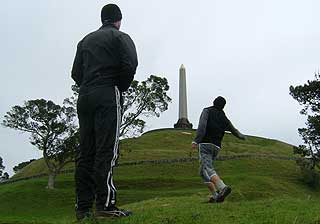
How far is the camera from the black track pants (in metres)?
6.52

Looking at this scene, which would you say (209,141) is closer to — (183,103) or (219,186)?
(219,186)

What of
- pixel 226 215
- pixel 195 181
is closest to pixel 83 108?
pixel 226 215

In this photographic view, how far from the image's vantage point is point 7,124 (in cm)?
5494

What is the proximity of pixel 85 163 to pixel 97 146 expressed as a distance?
34 centimetres

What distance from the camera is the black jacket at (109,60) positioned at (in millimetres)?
6738

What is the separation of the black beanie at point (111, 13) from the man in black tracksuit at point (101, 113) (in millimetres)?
156

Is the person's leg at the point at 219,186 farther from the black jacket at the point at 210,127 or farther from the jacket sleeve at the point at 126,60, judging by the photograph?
the jacket sleeve at the point at 126,60

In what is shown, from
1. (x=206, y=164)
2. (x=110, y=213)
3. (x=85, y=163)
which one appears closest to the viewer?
(x=110, y=213)

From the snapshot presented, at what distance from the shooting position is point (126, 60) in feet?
21.9

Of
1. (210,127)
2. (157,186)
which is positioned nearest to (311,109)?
(157,186)

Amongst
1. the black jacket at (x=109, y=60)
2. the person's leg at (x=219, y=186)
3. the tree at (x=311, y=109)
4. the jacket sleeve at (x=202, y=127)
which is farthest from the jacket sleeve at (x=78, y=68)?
the tree at (x=311, y=109)

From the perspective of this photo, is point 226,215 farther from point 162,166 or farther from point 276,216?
point 162,166

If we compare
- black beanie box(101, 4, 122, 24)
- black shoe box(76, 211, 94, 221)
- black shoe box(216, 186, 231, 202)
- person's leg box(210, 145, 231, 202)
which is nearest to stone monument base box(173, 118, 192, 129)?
person's leg box(210, 145, 231, 202)

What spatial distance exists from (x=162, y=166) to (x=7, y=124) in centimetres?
1755
